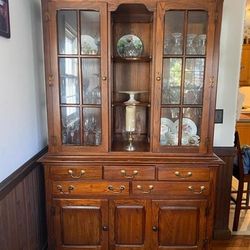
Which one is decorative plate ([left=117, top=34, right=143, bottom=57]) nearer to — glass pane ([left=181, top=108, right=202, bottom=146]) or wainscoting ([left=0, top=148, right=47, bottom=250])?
glass pane ([left=181, top=108, right=202, bottom=146])

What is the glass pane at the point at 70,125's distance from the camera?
74.5 inches

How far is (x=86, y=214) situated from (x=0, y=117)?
952 mm

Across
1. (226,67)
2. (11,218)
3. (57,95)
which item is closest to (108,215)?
(11,218)

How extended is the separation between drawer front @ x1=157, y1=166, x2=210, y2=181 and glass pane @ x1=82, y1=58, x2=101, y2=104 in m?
0.69

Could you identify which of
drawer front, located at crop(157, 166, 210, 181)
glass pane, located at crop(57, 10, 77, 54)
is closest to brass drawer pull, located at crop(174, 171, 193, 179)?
drawer front, located at crop(157, 166, 210, 181)

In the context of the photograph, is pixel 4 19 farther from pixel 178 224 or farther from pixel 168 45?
pixel 178 224

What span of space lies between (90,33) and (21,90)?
619mm

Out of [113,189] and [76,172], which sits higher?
[76,172]

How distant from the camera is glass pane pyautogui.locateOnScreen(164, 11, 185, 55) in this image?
1.77 metres

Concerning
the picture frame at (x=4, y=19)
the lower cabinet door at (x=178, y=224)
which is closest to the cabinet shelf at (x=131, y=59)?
the picture frame at (x=4, y=19)

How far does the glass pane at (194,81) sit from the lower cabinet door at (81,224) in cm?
100

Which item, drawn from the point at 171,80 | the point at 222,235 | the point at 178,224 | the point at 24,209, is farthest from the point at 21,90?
the point at 222,235

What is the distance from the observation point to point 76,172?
6.14 ft

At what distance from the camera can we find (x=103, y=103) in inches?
72.5
